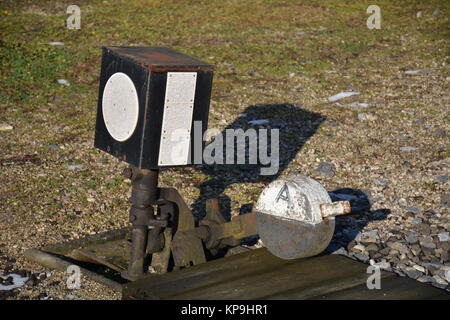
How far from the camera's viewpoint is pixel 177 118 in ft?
14.7

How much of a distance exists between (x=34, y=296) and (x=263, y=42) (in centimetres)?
858

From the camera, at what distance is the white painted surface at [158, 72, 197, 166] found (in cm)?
441

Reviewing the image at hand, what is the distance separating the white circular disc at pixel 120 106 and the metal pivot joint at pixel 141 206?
264mm

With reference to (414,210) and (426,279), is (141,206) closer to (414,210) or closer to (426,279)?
(426,279)

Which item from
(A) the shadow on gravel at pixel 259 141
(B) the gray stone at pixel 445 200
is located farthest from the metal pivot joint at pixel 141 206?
(B) the gray stone at pixel 445 200

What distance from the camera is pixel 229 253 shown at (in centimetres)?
532

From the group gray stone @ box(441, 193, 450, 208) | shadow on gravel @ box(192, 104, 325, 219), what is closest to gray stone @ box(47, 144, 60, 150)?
shadow on gravel @ box(192, 104, 325, 219)

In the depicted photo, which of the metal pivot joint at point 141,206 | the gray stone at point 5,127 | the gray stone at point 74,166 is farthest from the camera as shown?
A: the gray stone at point 5,127

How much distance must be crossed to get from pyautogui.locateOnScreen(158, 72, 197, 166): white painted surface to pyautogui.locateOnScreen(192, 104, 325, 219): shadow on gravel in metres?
1.75

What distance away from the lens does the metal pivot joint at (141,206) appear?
4.63 meters

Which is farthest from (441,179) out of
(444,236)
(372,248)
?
(372,248)

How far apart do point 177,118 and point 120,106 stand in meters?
0.38

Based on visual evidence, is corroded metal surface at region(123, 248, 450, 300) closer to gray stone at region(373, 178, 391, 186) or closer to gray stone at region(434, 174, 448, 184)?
gray stone at region(373, 178, 391, 186)

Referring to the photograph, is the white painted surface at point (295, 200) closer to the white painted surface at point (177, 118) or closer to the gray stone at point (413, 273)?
the white painted surface at point (177, 118)
